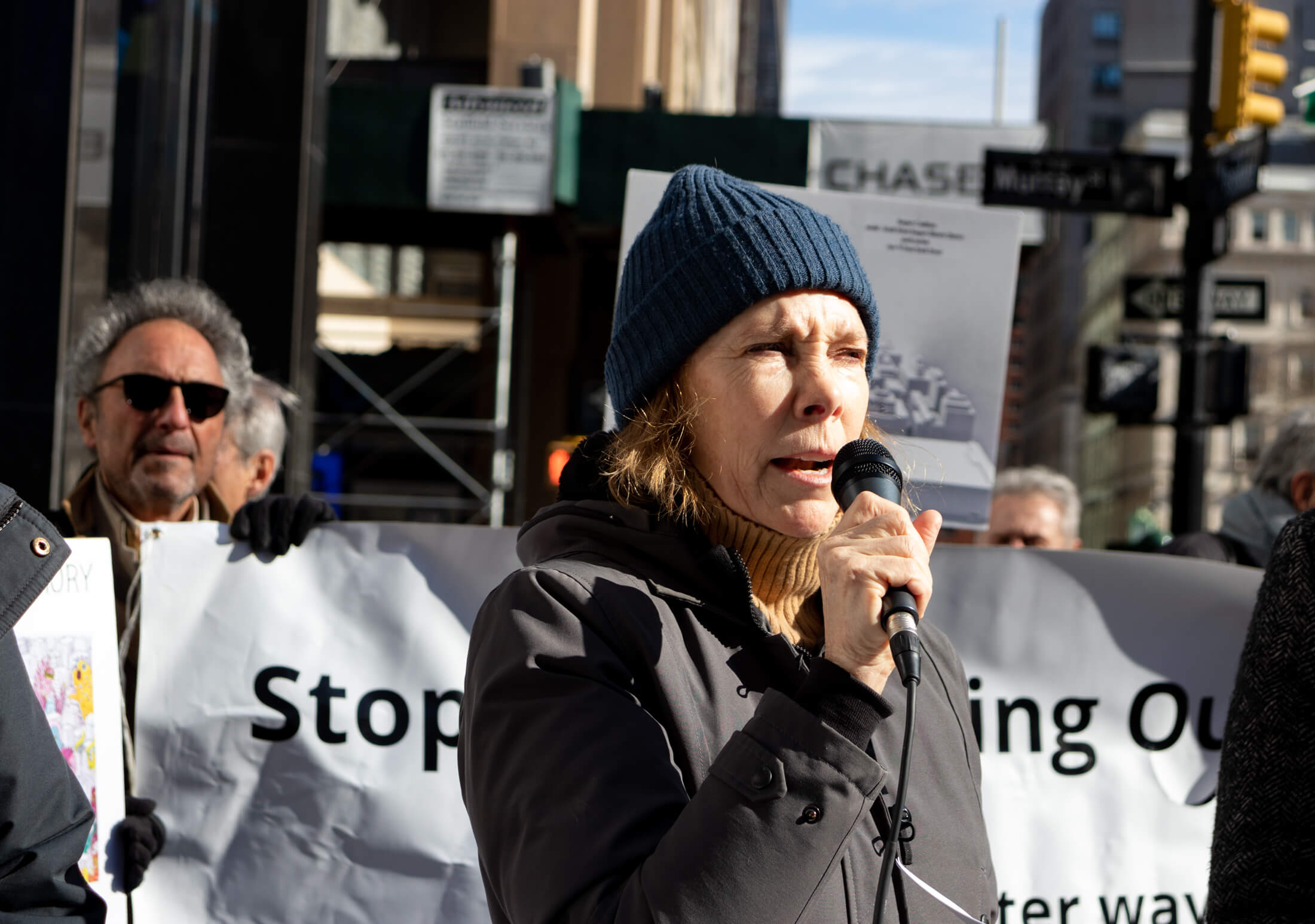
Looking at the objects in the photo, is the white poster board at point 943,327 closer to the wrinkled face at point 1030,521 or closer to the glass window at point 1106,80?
the wrinkled face at point 1030,521

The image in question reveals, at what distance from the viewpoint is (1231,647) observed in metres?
3.67

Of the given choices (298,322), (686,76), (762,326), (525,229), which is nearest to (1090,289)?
(686,76)

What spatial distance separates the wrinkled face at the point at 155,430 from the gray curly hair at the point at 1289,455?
3083 millimetres

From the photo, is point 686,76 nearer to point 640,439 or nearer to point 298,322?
point 298,322

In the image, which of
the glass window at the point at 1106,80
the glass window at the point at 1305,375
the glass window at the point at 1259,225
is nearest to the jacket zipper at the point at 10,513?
the glass window at the point at 1305,375

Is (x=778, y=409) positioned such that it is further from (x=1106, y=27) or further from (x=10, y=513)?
(x=1106, y=27)

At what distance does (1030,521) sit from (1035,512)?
41 mm

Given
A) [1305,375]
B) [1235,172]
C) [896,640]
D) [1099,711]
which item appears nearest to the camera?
[896,640]

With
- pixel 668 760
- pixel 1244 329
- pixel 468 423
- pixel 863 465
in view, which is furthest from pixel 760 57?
pixel 668 760

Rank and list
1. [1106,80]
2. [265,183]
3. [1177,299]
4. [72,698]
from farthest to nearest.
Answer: [1106,80] < [1177,299] < [265,183] < [72,698]

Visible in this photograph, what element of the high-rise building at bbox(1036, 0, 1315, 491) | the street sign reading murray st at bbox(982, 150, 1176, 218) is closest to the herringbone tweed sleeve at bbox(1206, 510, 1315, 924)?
the street sign reading murray st at bbox(982, 150, 1176, 218)

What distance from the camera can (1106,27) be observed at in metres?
96.4

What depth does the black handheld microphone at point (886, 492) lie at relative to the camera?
148cm

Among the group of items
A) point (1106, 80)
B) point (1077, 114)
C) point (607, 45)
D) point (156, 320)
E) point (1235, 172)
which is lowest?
point (156, 320)
